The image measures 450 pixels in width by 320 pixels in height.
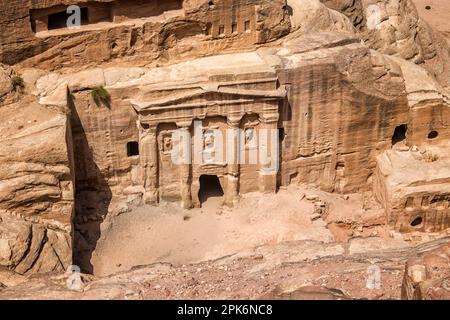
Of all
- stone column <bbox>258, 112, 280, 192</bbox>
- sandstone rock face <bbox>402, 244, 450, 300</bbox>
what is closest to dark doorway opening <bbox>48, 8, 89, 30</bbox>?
stone column <bbox>258, 112, 280, 192</bbox>

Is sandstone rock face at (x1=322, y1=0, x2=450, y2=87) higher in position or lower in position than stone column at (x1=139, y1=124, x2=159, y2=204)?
higher

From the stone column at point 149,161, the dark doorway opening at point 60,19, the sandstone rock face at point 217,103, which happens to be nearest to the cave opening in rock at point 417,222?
the sandstone rock face at point 217,103

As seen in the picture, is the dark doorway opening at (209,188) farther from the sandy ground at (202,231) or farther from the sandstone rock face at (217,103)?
the sandy ground at (202,231)

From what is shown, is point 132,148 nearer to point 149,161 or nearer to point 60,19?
point 149,161

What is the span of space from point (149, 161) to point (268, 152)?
385 cm

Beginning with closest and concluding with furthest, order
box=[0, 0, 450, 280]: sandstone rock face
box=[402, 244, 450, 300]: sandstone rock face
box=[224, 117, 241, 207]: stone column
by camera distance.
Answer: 1. box=[402, 244, 450, 300]: sandstone rock face
2. box=[0, 0, 450, 280]: sandstone rock face
3. box=[224, 117, 241, 207]: stone column

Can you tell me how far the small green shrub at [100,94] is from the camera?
21.4 meters

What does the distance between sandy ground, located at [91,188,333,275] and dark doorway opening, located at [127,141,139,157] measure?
1.76 metres

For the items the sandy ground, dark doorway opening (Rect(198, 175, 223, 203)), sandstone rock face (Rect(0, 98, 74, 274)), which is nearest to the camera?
sandstone rock face (Rect(0, 98, 74, 274))

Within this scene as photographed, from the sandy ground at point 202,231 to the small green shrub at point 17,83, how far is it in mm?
4887

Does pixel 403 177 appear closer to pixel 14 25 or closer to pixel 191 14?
pixel 191 14

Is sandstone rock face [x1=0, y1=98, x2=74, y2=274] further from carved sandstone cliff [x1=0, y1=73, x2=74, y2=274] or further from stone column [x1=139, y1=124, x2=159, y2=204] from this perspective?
stone column [x1=139, y1=124, x2=159, y2=204]

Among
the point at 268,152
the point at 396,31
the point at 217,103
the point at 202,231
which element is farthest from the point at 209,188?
the point at 396,31

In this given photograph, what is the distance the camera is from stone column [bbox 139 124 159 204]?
22.1 m
